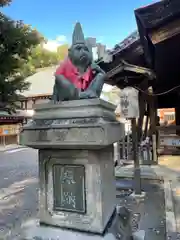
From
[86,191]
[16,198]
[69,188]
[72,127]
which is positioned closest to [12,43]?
[16,198]

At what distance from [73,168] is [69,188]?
0.78ft

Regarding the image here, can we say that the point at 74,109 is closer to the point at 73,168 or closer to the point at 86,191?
the point at 73,168

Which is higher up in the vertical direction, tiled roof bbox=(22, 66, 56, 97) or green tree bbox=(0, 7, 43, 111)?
tiled roof bbox=(22, 66, 56, 97)

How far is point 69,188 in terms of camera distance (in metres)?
2.55

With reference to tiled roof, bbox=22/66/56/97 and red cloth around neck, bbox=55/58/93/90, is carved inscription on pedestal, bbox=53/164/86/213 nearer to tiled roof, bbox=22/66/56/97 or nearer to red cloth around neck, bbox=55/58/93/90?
red cloth around neck, bbox=55/58/93/90

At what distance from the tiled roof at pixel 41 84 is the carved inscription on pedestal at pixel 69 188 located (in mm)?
24581

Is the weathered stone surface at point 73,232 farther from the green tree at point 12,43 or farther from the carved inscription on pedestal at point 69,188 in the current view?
the green tree at point 12,43

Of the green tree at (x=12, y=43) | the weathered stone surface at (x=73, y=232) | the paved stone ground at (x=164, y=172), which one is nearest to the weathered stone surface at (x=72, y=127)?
the weathered stone surface at (x=73, y=232)

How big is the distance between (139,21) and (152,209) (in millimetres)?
3513

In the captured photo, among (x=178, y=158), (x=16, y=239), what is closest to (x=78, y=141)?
(x=16, y=239)

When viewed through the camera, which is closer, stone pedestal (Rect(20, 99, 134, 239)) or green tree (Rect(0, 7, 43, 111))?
stone pedestal (Rect(20, 99, 134, 239))

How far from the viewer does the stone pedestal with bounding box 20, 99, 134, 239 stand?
234cm

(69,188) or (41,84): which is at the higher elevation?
(41,84)

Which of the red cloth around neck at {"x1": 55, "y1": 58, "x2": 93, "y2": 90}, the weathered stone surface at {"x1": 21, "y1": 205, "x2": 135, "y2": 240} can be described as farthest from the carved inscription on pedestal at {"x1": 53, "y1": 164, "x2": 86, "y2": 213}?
the red cloth around neck at {"x1": 55, "y1": 58, "x2": 93, "y2": 90}
